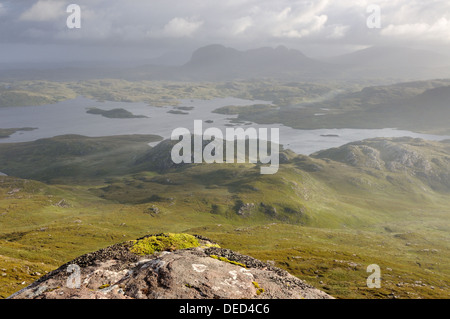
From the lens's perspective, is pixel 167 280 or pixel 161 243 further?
pixel 161 243

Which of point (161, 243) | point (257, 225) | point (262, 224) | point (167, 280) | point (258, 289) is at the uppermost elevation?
point (167, 280)

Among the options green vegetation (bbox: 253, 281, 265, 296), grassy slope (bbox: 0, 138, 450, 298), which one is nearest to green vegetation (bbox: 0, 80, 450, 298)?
grassy slope (bbox: 0, 138, 450, 298)

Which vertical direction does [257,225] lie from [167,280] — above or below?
below

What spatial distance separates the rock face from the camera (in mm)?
19234

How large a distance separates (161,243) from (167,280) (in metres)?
8.28

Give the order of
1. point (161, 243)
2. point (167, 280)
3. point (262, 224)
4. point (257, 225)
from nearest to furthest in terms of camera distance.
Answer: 1. point (167, 280)
2. point (161, 243)
3. point (257, 225)
4. point (262, 224)

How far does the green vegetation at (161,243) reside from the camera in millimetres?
26525

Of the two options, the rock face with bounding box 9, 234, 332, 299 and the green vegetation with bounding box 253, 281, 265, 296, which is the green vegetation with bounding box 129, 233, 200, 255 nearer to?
the rock face with bounding box 9, 234, 332, 299

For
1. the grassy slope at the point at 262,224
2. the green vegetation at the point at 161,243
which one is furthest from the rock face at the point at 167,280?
the grassy slope at the point at 262,224

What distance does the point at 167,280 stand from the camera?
20109 mm

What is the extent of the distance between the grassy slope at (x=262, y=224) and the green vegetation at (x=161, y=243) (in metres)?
22.8

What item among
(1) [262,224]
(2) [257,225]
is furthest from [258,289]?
(1) [262,224]

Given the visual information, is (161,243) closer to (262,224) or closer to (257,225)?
(257,225)
